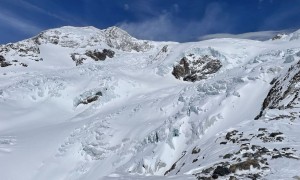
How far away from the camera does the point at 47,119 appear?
45.3 metres

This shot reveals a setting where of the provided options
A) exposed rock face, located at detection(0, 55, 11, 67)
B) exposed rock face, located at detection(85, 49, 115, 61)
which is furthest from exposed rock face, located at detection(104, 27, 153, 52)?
exposed rock face, located at detection(0, 55, 11, 67)

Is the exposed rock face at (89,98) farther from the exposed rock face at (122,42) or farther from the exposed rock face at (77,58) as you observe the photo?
the exposed rock face at (122,42)

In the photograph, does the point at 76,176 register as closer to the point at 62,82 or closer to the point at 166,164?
the point at 166,164

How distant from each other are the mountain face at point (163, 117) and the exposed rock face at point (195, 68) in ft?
0.44

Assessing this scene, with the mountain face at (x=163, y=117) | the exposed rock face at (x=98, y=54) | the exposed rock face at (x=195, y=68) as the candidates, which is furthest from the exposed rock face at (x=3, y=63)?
the exposed rock face at (x=195, y=68)

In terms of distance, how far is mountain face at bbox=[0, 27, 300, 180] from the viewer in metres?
15.7

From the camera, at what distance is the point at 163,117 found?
37.6 metres

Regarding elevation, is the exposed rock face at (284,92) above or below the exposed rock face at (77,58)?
below

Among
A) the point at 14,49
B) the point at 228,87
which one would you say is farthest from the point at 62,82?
the point at 14,49

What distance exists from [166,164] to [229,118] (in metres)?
6.14

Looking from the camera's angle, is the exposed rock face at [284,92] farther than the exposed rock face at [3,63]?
No

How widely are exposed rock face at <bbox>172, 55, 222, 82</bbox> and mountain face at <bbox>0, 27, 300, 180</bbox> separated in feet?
0.44

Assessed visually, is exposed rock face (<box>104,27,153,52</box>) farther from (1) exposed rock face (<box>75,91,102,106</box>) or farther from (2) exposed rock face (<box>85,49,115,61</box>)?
(1) exposed rock face (<box>75,91,102,106</box>)

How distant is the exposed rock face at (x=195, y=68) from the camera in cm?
5361
